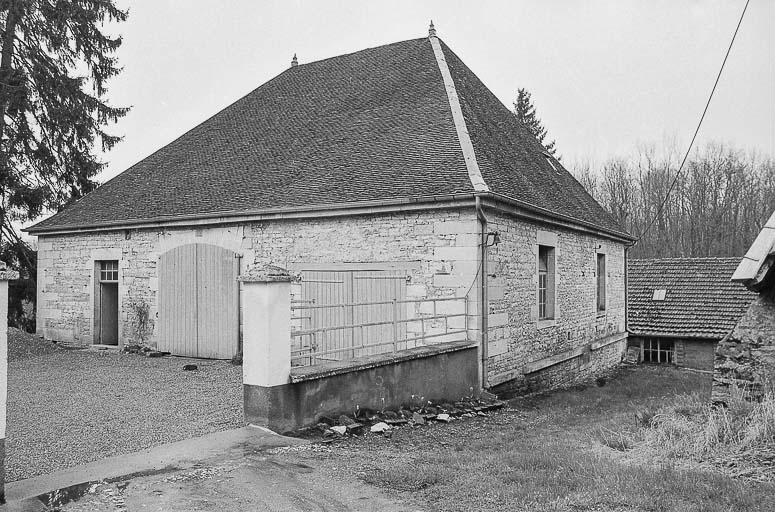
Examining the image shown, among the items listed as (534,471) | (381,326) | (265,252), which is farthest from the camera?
(265,252)

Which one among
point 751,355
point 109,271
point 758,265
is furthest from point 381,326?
point 109,271

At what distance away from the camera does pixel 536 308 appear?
13.0 metres

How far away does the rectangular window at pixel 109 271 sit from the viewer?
1584 centimetres

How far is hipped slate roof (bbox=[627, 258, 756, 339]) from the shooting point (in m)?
20.7

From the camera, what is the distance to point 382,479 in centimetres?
570

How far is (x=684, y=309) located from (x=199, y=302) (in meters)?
15.3

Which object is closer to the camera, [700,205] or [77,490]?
[77,490]

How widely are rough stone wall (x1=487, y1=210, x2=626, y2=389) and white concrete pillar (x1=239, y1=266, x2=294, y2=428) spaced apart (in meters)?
4.58

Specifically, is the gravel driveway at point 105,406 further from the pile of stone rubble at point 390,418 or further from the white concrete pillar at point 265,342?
the pile of stone rubble at point 390,418

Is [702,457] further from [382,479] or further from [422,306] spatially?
[422,306]

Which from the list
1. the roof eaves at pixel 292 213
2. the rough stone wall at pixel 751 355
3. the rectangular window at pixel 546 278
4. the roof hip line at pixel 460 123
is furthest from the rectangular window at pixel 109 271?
the rough stone wall at pixel 751 355

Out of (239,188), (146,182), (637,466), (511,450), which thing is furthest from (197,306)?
(637,466)

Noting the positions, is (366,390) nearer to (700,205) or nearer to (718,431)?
(718,431)

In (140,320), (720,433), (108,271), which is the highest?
(108,271)
